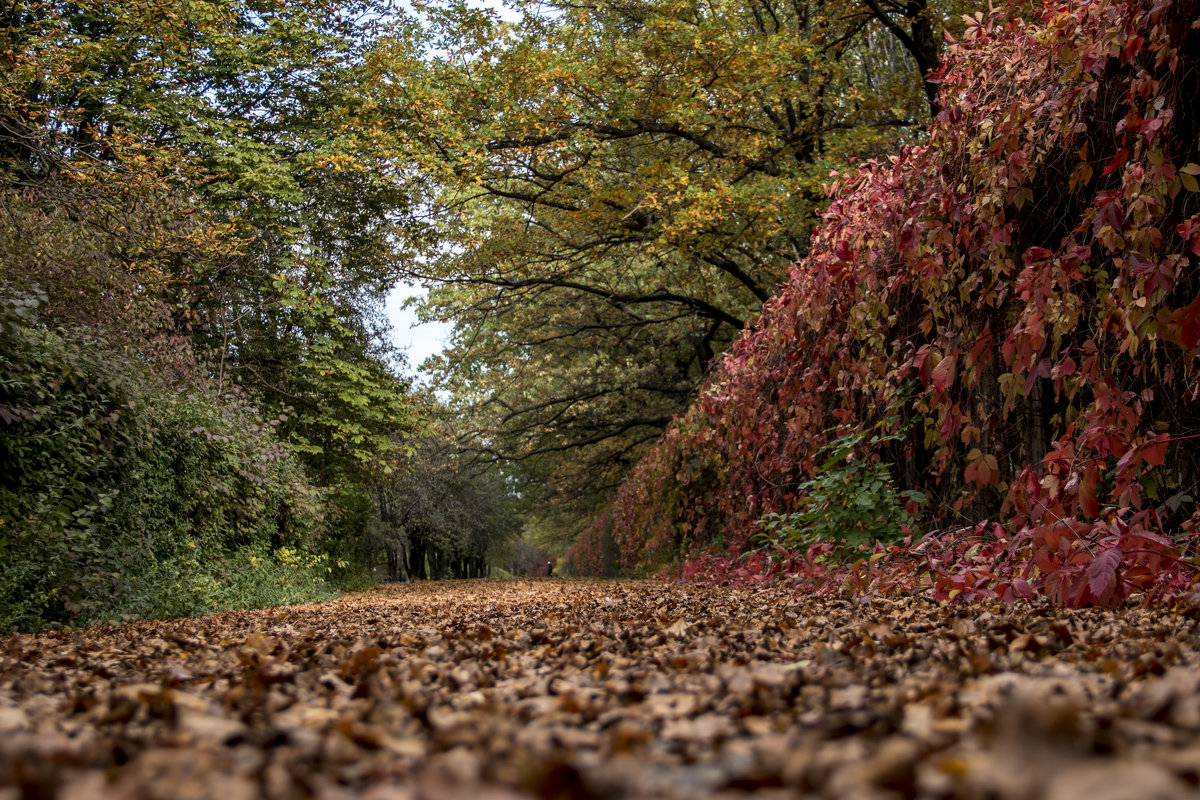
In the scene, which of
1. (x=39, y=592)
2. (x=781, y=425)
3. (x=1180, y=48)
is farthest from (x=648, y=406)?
(x=1180, y=48)

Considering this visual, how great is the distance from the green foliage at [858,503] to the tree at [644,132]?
5.76 m

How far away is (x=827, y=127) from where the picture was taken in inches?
495

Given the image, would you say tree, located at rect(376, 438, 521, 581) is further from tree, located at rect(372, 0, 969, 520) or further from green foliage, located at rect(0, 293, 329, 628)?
green foliage, located at rect(0, 293, 329, 628)

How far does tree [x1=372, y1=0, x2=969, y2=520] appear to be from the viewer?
11297 millimetres

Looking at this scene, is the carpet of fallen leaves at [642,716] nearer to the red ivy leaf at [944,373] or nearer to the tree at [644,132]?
the red ivy leaf at [944,373]

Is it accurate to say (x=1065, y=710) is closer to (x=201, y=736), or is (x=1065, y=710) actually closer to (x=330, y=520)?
(x=201, y=736)

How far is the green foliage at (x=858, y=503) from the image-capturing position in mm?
5523

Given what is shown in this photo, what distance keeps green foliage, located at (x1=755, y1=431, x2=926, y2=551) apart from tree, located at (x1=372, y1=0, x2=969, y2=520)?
576 cm

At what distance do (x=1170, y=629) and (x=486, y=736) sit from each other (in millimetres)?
2185

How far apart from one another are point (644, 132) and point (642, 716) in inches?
463

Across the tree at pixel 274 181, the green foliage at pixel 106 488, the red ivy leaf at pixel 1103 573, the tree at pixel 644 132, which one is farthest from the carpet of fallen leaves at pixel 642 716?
the tree at pixel 274 181

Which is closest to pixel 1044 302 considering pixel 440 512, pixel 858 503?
pixel 858 503

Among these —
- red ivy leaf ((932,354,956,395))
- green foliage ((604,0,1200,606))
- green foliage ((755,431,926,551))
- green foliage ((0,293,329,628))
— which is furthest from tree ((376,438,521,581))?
red ivy leaf ((932,354,956,395))

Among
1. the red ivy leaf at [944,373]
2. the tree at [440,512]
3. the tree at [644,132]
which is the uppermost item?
the tree at [644,132]
